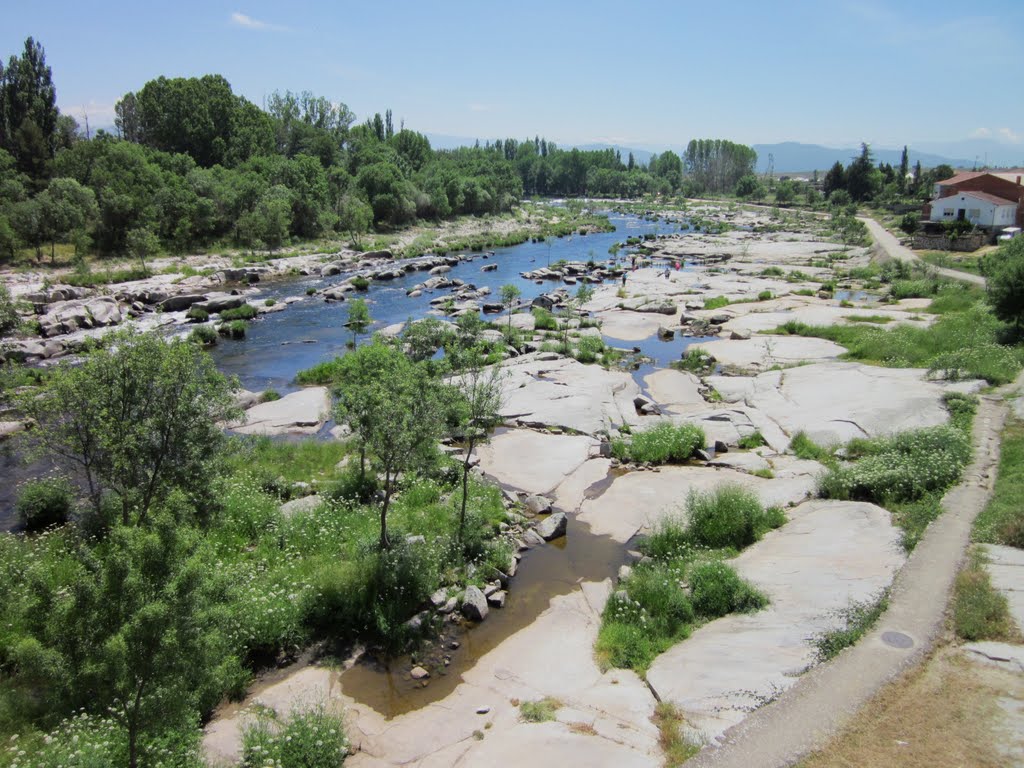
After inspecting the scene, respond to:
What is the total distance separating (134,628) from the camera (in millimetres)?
7289

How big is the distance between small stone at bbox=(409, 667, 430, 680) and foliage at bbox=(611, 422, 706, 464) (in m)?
12.2

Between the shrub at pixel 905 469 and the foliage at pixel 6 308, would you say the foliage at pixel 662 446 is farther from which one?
the foliage at pixel 6 308

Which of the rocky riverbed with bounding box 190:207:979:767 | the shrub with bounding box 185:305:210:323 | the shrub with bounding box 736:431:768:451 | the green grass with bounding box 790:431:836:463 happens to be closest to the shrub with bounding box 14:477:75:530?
the rocky riverbed with bounding box 190:207:979:767

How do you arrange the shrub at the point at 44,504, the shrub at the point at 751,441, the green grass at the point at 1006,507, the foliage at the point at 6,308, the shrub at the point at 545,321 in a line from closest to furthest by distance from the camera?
1. the green grass at the point at 1006,507
2. the shrub at the point at 44,504
3. the shrub at the point at 751,441
4. the foliage at the point at 6,308
5. the shrub at the point at 545,321

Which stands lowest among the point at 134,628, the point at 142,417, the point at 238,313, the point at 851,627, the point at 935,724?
the point at 851,627

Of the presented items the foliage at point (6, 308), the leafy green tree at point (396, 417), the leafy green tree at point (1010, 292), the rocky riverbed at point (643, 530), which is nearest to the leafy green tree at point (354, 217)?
the foliage at point (6, 308)

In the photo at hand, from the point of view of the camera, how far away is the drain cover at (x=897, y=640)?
10.8 metres

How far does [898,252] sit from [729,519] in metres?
65.6

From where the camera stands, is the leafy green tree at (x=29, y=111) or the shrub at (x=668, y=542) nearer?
the shrub at (x=668, y=542)

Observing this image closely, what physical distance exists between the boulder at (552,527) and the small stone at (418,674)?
615cm

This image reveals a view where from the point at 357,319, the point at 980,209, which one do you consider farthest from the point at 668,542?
the point at 980,209

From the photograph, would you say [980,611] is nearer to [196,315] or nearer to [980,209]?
[196,315]

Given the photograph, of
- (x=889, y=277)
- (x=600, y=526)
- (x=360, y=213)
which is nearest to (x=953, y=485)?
(x=600, y=526)

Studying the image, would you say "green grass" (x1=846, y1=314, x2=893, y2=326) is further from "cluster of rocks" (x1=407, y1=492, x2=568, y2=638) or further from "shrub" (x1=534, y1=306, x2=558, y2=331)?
"cluster of rocks" (x1=407, y1=492, x2=568, y2=638)
